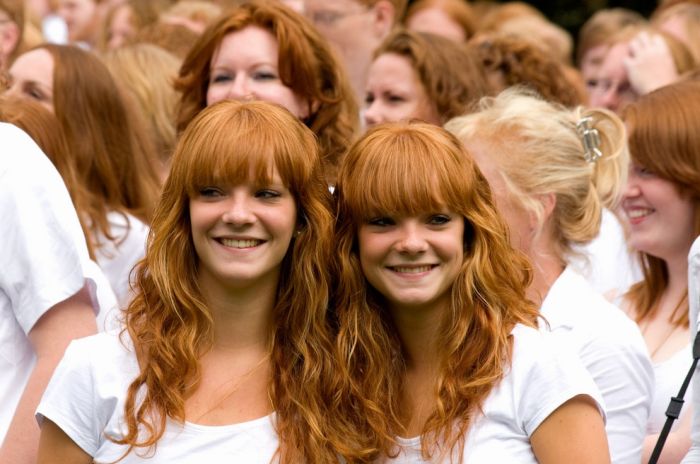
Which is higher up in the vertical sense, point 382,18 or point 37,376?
point 37,376

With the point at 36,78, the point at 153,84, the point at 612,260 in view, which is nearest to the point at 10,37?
the point at 153,84

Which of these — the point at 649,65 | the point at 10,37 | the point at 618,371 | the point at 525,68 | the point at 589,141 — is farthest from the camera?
the point at 649,65

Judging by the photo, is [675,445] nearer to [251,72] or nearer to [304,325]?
[304,325]

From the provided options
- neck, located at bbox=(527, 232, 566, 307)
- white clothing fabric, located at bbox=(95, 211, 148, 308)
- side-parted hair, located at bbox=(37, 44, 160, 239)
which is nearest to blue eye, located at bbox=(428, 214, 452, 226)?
neck, located at bbox=(527, 232, 566, 307)

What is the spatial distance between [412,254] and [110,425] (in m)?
0.88

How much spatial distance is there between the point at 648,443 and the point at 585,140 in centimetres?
109

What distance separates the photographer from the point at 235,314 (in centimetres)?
349

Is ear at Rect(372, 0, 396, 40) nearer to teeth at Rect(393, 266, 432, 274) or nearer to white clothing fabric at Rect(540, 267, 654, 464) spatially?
white clothing fabric at Rect(540, 267, 654, 464)

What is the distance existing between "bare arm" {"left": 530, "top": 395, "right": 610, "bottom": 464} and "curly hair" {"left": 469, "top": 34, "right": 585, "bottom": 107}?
9.86 feet

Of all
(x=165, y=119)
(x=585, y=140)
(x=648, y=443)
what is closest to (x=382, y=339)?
(x=648, y=443)

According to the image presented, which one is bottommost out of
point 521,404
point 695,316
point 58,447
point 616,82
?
point 616,82

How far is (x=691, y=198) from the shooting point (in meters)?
4.70

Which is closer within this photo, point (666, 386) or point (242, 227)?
point (242, 227)

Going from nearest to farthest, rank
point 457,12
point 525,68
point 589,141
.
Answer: point 589,141, point 525,68, point 457,12
